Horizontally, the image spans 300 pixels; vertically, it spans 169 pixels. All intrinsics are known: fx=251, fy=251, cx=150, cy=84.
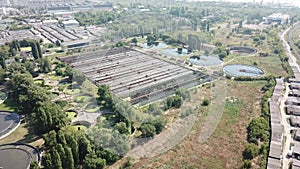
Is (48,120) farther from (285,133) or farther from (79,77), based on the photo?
(285,133)

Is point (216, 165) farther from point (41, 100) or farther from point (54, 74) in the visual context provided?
point (54, 74)

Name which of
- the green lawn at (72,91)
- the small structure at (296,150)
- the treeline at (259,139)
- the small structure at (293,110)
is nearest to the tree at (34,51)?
the green lawn at (72,91)

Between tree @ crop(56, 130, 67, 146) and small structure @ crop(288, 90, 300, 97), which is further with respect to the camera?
small structure @ crop(288, 90, 300, 97)

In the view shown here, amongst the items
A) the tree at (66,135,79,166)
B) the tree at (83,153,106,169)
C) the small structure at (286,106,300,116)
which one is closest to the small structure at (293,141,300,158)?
the small structure at (286,106,300,116)

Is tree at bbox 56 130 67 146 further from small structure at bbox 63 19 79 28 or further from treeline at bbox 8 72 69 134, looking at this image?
small structure at bbox 63 19 79 28

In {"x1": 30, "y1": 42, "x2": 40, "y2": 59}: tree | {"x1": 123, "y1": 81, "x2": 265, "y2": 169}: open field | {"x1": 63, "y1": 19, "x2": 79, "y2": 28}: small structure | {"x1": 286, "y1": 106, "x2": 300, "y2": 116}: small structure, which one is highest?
{"x1": 63, "y1": 19, "x2": 79, "y2": 28}: small structure

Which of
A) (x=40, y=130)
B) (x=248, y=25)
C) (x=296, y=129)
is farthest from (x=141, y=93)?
(x=248, y=25)

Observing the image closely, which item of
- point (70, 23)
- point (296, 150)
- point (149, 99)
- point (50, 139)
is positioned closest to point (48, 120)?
point (50, 139)
